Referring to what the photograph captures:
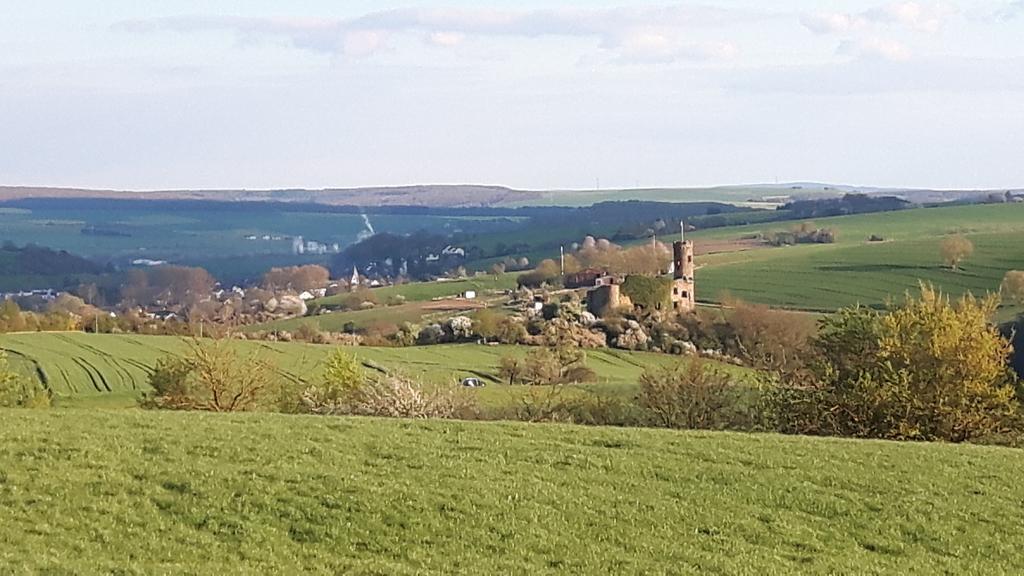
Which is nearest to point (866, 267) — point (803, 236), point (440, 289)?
point (803, 236)

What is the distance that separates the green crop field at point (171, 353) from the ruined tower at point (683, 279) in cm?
1771

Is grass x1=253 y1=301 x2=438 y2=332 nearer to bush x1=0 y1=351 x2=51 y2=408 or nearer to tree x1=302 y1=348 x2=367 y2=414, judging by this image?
tree x1=302 y1=348 x2=367 y2=414

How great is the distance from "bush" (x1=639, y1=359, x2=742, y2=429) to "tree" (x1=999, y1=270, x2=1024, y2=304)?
54128mm

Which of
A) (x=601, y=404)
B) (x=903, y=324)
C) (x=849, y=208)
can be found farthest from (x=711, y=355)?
(x=849, y=208)

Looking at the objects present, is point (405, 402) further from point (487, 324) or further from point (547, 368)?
point (487, 324)

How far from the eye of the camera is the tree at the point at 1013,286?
295 ft

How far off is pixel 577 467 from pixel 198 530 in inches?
288

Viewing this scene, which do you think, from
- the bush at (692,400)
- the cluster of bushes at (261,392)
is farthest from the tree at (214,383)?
the bush at (692,400)

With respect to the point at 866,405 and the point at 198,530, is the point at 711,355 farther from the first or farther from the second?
the point at 198,530

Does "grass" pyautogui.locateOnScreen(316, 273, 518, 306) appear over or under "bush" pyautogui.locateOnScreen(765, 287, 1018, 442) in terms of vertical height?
under

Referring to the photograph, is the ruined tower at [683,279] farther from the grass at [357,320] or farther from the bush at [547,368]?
the bush at [547,368]

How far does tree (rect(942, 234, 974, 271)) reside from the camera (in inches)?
4210

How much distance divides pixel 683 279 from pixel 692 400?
68.2m

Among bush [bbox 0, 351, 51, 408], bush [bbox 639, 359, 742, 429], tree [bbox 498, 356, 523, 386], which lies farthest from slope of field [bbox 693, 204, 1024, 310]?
bush [bbox 0, 351, 51, 408]
